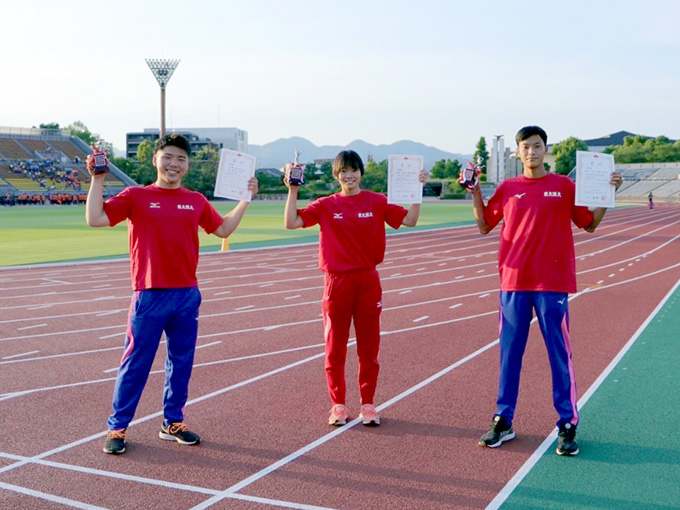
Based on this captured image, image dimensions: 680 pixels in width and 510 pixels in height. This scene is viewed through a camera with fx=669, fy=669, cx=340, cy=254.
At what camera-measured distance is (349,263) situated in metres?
5.00

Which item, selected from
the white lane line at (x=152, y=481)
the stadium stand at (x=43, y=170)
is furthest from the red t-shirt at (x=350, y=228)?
the stadium stand at (x=43, y=170)

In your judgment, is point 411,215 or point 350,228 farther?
point 411,215

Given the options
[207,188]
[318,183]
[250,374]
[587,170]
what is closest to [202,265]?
[250,374]

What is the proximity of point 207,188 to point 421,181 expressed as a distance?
233ft

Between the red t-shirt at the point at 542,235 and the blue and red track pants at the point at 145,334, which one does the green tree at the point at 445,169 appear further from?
the blue and red track pants at the point at 145,334

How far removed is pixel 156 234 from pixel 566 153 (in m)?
114

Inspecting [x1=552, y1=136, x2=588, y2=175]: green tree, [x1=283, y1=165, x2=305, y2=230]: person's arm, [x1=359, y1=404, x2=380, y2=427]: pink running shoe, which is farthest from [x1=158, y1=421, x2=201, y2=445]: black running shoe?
[x1=552, y1=136, x2=588, y2=175]: green tree

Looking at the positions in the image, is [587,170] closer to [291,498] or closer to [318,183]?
[291,498]

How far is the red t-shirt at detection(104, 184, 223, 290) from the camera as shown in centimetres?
452

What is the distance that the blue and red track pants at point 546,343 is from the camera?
14.9 ft

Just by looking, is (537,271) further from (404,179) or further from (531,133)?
(404,179)

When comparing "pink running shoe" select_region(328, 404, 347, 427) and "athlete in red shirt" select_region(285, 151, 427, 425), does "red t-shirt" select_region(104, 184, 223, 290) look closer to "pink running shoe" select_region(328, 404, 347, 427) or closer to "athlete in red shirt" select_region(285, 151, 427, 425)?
"athlete in red shirt" select_region(285, 151, 427, 425)

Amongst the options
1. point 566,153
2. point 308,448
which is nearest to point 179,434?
point 308,448

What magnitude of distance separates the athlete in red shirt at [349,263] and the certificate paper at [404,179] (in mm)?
115
